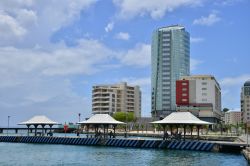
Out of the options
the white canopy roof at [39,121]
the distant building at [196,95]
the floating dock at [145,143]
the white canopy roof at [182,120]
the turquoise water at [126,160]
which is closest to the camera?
the turquoise water at [126,160]

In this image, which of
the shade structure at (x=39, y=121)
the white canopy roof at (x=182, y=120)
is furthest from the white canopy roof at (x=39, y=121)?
the white canopy roof at (x=182, y=120)

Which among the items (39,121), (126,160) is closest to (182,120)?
(126,160)

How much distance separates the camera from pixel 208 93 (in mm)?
196625

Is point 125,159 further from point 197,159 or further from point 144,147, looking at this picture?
point 144,147

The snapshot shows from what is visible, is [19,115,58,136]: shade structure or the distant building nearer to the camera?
[19,115,58,136]: shade structure

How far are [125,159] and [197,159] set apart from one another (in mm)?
8791

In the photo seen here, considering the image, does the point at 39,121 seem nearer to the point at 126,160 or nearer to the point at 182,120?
the point at 182,120

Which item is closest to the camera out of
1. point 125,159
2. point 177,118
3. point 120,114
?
point 125,159

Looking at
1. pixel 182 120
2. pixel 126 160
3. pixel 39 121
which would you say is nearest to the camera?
pixel 126 160

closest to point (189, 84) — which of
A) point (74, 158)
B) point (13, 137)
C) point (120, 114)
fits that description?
point (120, 114)

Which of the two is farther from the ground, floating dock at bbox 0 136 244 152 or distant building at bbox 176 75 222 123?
distant building at bbox 176 75 222 123

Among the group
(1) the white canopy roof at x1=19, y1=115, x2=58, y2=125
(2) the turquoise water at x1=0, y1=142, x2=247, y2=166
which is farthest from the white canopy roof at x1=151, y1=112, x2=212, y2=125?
(1) the white canopy roof at x1=19, y1=115, x2=58, y2=125

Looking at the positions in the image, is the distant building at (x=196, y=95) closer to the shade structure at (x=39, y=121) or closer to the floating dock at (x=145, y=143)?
the shade structure at (x=39, y=121)

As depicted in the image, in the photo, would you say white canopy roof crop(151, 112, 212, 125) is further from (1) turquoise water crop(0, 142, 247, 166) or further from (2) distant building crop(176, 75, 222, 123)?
(2) distant building crop(176, 75, 222, 123)
